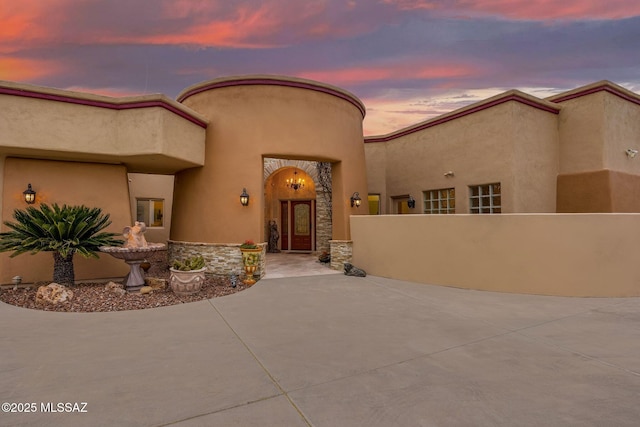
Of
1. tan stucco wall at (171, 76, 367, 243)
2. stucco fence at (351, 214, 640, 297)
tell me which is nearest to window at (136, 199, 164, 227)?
tan stucco wall at (171, 76, 367, 243)

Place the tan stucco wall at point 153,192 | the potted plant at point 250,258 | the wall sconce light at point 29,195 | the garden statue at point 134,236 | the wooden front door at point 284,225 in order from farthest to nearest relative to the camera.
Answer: the wooden front door at point 284,225 < the tan stucco wall at point 153,192 < the potted plant at point 250,258 < the wall sconce light at point 29,195 < the garden statue at point 134,236

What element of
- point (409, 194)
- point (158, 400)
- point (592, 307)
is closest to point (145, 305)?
point (158, 400)

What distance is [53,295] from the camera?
261 inches

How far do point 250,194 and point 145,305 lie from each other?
14.3 feet

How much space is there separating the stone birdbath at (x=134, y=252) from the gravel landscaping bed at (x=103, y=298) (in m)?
0.46

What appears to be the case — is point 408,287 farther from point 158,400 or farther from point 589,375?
point 158,400

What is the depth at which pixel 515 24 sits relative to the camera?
11.8 m

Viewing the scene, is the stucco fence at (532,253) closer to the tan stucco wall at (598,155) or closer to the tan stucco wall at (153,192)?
the tan stucco wall at (598,155)

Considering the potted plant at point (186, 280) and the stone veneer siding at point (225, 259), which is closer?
the potted plant at point (186, 280)

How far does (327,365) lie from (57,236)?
768 centimetres

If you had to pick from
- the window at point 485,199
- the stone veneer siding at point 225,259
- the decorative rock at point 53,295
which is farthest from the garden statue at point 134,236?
the window at point 485,199

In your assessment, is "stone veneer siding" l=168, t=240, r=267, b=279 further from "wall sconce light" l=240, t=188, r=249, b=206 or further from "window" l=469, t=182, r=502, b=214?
"window" l=469, t=182, r=502, b=214

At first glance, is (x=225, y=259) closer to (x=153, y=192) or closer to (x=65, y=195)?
(x=65, y=195)

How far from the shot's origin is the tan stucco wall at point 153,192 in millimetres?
15023
